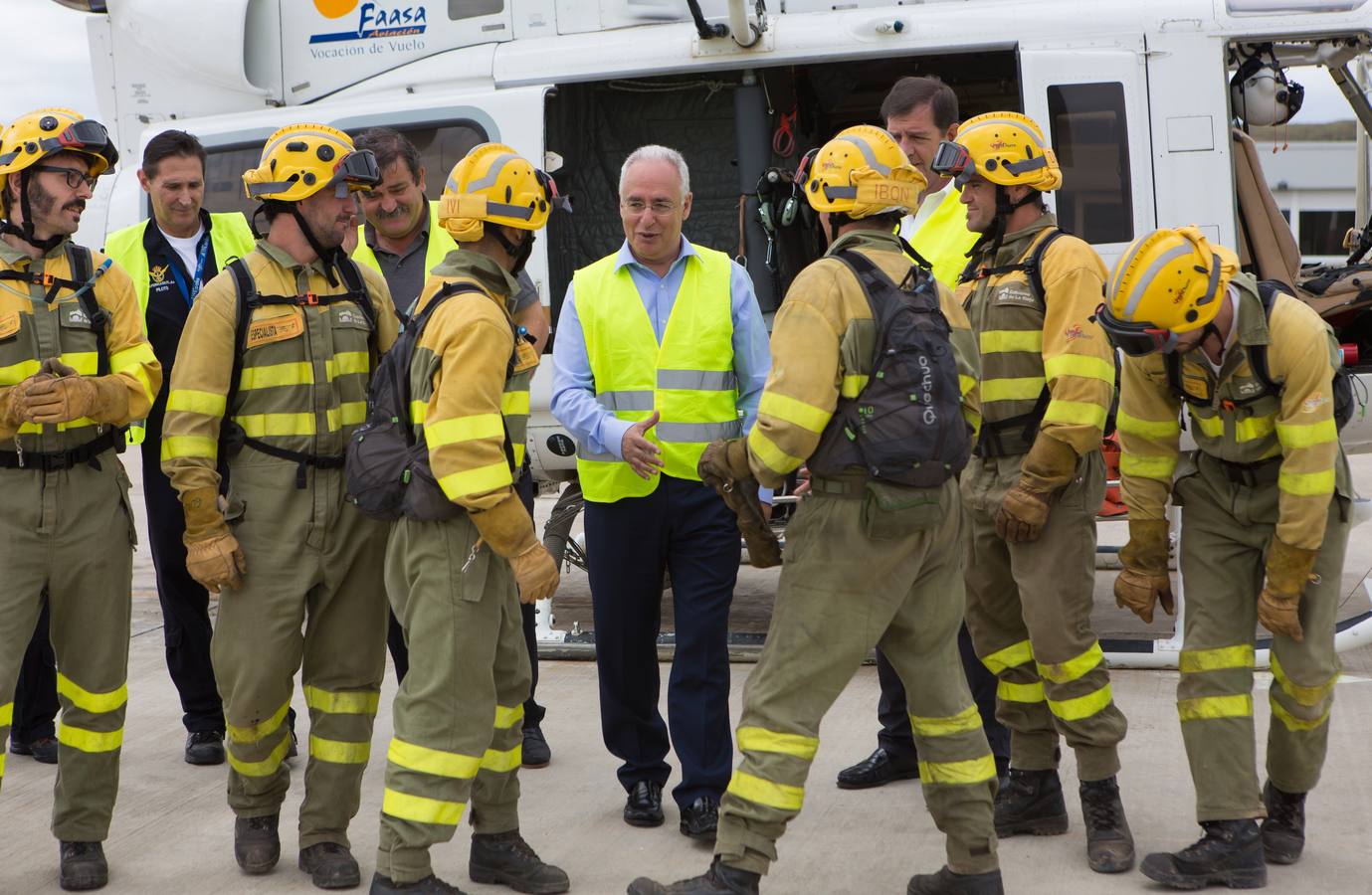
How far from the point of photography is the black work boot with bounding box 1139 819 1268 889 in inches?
149

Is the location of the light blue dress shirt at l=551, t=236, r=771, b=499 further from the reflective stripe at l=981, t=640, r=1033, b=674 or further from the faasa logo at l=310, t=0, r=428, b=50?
the faasa logo at l=310, t=0, r=428, b=50

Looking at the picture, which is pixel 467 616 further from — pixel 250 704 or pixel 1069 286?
pixel 1069 286

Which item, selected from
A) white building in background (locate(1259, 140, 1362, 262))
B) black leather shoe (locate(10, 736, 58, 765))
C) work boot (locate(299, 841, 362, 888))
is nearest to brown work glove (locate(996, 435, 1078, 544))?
work boot (locate(299, 841, 362, 888))

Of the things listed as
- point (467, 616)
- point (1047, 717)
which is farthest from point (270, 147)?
point (1047, 717)

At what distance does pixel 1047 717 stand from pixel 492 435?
6.39 feet

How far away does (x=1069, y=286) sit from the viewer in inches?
159

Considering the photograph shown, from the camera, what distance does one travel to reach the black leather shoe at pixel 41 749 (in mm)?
5184

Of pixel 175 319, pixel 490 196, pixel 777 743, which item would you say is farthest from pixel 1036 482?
pixel 175 319

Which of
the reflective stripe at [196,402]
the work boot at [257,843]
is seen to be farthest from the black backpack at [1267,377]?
the work boot at [257,843]

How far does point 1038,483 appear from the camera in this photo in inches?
158

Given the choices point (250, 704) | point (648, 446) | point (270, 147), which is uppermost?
point (270, 147)

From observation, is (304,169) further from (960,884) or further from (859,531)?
(960,884)

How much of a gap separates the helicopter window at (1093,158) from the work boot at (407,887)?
12.8 feet

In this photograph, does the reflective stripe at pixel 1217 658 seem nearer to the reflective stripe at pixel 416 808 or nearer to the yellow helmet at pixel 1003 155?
the yellow helmet at pixel 1003 155
